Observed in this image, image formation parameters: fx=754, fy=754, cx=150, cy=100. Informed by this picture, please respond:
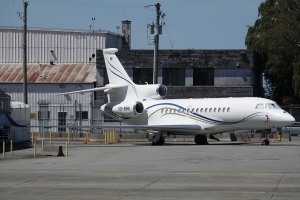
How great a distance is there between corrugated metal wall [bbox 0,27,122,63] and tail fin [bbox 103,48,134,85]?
19.5 metres

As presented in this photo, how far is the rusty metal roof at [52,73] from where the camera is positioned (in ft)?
218

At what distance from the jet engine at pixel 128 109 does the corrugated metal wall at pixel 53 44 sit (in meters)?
22.1

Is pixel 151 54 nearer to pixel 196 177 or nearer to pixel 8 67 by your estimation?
pixel 8 67

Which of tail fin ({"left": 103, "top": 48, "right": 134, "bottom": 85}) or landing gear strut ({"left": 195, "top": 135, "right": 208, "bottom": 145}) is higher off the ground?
tail fin ({"left": 103, "top": 48, "right": 134, "bottom": 85})

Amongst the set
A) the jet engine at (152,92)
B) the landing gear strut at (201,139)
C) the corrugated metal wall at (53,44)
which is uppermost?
the corrugated metal wall at (53,44)

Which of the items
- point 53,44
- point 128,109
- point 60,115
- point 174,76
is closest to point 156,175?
point 128,109

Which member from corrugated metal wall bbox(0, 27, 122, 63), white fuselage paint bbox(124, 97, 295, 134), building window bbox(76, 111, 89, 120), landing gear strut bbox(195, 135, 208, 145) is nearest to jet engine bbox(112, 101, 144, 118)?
white fuselage paint bbox(124, 97, 295, 134)

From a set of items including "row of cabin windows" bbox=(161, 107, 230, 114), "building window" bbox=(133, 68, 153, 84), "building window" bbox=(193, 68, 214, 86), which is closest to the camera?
"row of cabin windows" bbox=(161, 107, 230, 114)

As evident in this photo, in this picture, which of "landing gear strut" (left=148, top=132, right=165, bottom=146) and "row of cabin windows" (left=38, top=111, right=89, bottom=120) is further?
"row of cabin windows" (left=38, top=111, right=89, bottom=120)

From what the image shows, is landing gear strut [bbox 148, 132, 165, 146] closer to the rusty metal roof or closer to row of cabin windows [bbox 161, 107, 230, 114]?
row of cabin windows [bbox 161, 107, 230, 114]

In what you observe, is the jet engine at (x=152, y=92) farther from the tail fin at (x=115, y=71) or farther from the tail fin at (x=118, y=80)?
the tail fin at (x=115, y=71)

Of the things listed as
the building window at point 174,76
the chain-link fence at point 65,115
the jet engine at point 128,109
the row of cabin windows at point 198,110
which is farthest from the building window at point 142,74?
the row of cabin windows at point 198,110

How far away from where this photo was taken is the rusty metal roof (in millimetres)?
66312

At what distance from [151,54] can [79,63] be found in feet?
27.8
